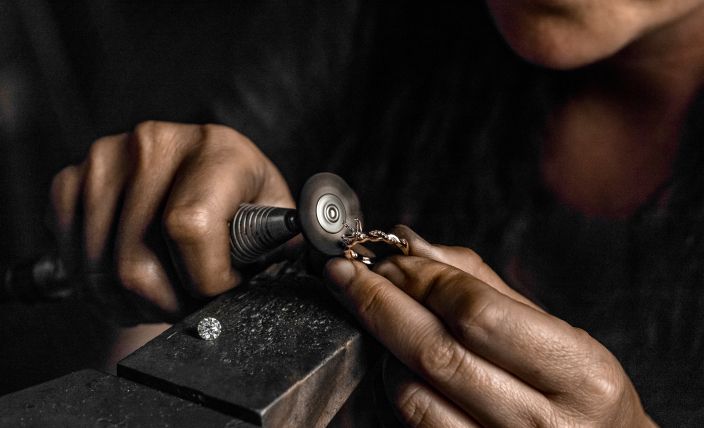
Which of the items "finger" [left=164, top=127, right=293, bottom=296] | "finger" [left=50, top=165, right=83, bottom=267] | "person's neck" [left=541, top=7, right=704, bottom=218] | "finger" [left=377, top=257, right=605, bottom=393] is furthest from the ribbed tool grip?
"person's neck" [left=541, top=7, right=704, bottom=218]

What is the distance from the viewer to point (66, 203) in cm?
69

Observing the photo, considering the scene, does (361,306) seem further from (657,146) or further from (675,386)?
(657,146)

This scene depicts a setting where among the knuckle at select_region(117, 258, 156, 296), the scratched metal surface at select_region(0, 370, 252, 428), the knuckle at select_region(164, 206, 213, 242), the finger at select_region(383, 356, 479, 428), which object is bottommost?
the finger at select_region(383, 356, 479, 428)

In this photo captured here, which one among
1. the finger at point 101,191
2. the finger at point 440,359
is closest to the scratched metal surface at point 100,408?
the finger at point 440,359

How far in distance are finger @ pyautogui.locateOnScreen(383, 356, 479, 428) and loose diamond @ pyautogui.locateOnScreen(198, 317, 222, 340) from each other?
12cm

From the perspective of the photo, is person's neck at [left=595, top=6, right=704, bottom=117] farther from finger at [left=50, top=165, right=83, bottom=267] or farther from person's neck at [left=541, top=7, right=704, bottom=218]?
finger at [left=50, top=165, right=83, bottom=267]

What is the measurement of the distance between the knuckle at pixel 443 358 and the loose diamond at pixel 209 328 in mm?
132

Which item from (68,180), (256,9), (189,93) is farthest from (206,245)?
(256,9)

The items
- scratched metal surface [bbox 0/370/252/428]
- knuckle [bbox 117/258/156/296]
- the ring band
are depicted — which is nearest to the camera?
scratched metal surface [bbox 0/370/252/428]

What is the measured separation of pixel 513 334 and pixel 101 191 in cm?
43

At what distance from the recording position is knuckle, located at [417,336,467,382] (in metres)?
0.41

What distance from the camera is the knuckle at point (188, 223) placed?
1.66 ft

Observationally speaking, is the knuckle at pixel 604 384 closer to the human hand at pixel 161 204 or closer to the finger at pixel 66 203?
the human hand at pixel 161 204

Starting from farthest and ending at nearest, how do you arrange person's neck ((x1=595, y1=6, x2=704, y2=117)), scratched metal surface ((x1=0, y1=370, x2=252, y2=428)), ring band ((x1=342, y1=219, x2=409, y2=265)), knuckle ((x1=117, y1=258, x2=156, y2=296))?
person's neck ((x1=595, y1=6, x2=704, y2=117)), knuckle ((x1=117, y1=258, x2=156, y2=296)), ring band ((x1=342, y1=219, x2=409, y2=265)), scratched metal surface ((x1=0, y1=370, x2=252, y2=428))
